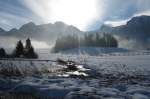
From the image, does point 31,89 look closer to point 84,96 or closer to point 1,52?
point 84,96

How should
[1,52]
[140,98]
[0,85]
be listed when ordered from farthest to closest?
[1,52] → [0,85] → [140,98]

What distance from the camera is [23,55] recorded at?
10906cm

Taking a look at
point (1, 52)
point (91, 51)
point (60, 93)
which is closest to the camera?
point (60, 93)

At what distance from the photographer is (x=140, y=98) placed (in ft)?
50.1

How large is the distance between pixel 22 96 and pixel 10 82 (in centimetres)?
651

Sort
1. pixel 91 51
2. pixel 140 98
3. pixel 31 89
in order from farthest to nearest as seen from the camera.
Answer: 1. pixel 91 51
2. pixel 31 89
3. pixel 140 98

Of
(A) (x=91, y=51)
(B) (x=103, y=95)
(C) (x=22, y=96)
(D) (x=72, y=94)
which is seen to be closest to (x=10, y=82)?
(C) (x=22, y=96)

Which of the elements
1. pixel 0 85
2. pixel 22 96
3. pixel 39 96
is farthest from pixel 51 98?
pixel 0 85

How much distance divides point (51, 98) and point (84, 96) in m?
2.22

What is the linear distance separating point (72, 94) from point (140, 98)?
448 centimetres

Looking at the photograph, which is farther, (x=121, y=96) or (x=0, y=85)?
(x=0, y=85)

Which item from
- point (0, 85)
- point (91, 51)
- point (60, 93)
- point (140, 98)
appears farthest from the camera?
point (91, 51)

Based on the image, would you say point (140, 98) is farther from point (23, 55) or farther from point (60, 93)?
point (23, 55)

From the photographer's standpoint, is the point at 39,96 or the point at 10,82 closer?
the point at 39,96
